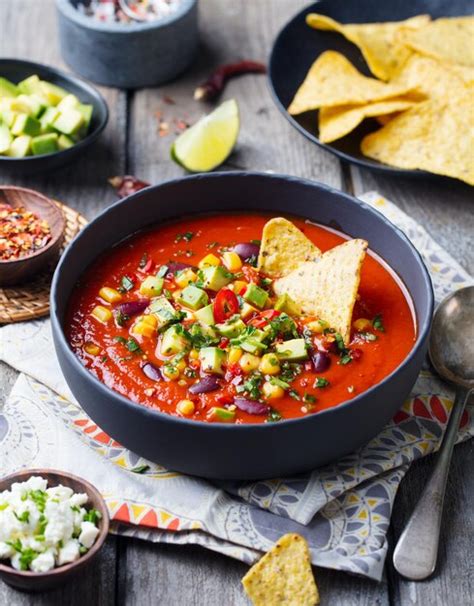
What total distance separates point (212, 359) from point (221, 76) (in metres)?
3.06

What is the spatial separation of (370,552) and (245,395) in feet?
2.54

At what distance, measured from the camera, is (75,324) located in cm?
423

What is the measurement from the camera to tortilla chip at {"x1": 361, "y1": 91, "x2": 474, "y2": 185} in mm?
5227

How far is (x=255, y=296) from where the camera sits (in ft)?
13.8

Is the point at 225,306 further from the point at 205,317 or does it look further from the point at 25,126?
the point at 25,126

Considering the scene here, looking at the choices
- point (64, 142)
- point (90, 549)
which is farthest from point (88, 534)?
point (64, 142)

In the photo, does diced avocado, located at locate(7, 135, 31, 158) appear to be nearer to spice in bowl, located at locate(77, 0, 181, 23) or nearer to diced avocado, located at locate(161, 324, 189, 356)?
spice in bowl, located at locate(77, 0, 181, 23)

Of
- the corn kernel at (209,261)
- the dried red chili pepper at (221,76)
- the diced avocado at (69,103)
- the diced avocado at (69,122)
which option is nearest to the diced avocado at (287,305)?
the corn kernel at (209,261)

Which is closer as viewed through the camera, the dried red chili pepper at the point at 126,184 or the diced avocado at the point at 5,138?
the diced avocado at the point at 5,138

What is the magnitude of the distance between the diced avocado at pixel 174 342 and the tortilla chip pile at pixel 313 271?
54 cm

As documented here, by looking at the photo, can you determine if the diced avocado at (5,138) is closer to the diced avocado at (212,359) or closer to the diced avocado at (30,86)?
the diced avocado at (30,86)

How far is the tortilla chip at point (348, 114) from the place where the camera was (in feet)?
17.7

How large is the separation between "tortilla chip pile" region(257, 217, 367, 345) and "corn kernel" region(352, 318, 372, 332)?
0.08m

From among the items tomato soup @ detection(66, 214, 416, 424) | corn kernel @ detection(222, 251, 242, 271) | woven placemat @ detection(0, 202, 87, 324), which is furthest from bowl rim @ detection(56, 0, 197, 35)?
corn kernel @ detection(222, 251, 242, 271)
